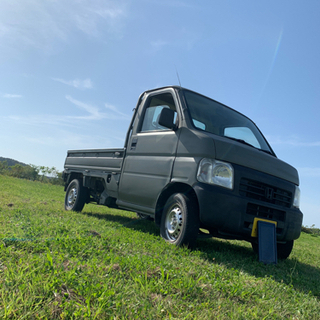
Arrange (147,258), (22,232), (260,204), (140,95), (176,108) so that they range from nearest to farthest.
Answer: (147,258) → (22,232) → (260,204) → (176,108) → (140,95)

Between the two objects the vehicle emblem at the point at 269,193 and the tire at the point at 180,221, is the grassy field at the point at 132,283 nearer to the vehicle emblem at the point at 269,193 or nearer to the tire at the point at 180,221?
the tire at the point at 180,221

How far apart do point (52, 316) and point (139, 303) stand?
2.00ft

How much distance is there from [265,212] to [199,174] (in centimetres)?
111

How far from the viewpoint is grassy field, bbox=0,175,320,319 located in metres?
2.15

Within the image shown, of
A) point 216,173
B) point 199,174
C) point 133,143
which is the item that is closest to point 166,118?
point 199,174

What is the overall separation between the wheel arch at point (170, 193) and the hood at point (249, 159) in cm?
64

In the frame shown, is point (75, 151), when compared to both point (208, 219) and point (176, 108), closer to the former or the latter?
point (176, 108)

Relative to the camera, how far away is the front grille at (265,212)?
13.6 ft

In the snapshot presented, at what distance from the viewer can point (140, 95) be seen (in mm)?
6000

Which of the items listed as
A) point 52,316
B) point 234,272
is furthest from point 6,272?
point 234,272

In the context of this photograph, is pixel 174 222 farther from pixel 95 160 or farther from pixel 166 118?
pixel 95 160

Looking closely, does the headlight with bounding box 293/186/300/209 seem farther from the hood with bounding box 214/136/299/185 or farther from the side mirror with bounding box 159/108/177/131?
the side mirror with bounding box 159/108/177/131

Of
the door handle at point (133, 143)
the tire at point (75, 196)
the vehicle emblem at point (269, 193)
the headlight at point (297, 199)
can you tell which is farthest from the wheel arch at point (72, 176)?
the headlight at point (297, 199)

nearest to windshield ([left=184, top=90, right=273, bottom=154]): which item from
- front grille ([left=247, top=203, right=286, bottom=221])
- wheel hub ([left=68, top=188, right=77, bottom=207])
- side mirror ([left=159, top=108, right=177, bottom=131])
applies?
side mirror ([left=159, top=108, right=177, bottom=131])
